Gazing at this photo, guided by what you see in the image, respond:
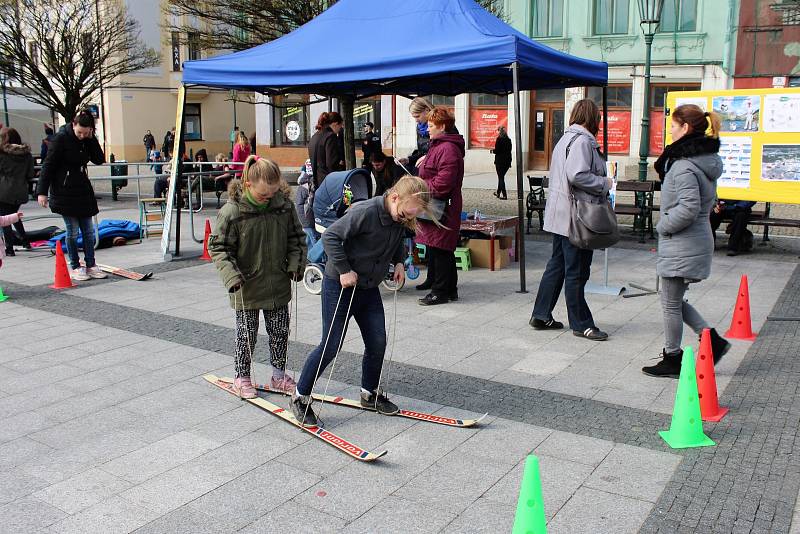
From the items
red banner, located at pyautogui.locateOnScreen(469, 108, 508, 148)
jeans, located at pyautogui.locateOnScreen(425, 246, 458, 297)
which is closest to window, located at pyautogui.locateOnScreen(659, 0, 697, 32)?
red banner, located at pyautogui.locateOnScreen(469, 108, 508, 148)

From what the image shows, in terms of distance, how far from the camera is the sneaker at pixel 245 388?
5.22m

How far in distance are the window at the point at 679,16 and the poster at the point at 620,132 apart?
293 centimetres

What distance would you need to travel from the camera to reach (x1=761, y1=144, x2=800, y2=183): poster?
30.9ft

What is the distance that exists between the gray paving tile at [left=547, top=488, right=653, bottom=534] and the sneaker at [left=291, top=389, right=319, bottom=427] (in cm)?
164

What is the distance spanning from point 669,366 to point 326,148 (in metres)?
5.59

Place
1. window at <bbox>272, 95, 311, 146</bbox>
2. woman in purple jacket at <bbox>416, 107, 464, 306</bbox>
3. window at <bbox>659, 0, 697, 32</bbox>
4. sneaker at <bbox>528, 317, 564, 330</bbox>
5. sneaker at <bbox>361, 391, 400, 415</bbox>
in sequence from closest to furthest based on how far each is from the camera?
sneaker at <bbox>361, 391, 400, 415</bbox> < sneaker at <bbox>528, 317, 564, 330</bbox> < woman in purple jacket at <bbox>416, 107, 464, 306</bbox> < window at <bbox>659, 0, 697, 32</bbox> < window at <bbox>272, 95, 311, 146</bbox>

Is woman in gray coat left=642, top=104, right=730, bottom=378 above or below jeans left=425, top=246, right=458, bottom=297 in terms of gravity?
above

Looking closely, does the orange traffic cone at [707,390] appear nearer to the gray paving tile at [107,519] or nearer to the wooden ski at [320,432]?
the wooden ski at [320,432]

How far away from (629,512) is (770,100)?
738cm

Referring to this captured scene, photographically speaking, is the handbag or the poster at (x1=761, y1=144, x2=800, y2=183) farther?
the poster at (x1=761, y1=144, x2=800, y2=183)

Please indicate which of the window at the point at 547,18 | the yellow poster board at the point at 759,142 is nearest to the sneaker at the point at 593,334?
the yellow poster board at the point at 759,142

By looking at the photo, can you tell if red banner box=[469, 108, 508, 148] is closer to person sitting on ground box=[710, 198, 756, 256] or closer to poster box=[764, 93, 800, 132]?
person sitting on ground box=[710, 198, 756, 256]

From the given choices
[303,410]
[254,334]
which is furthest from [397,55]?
[303,410]

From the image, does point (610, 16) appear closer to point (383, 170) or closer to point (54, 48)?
point (54, 48)
